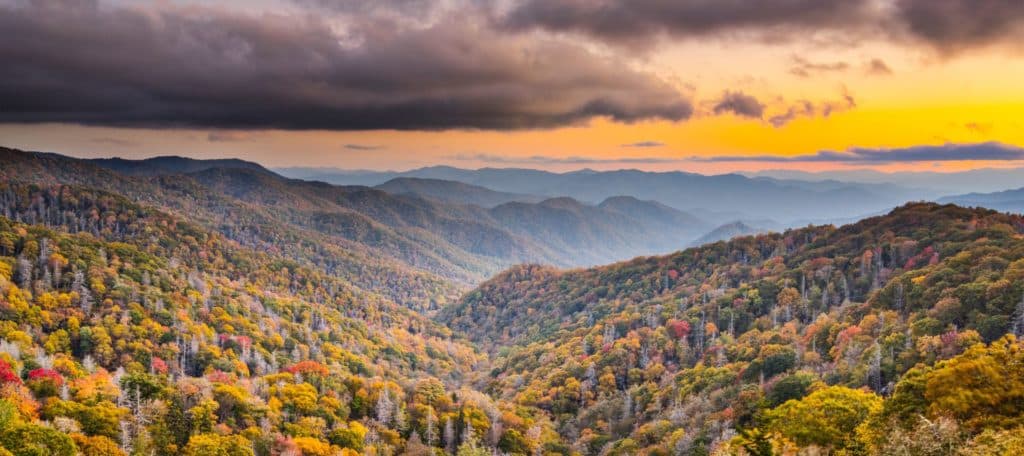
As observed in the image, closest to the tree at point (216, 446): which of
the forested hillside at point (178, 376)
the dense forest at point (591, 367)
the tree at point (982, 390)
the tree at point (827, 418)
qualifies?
the forested hillside at point (178, 376)

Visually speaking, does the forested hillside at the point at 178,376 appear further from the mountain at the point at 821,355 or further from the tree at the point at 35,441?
the mountain at the point at 821,355

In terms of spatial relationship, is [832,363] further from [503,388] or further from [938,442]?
[503,388]

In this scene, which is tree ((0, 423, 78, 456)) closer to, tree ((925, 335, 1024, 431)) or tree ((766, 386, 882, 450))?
tree ((766, 386, 882, 450))

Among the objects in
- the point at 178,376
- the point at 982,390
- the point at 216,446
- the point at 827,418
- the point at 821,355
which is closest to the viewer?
the point at 982,390

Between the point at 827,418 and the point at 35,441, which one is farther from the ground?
the point at 827,418

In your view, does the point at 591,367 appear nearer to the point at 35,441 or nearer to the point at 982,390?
the point at 982,390

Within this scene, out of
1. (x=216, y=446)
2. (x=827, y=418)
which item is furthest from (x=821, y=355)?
(x=216, y=446)

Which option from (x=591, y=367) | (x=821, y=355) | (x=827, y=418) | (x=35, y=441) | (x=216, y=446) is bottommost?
(x=591, y=367)

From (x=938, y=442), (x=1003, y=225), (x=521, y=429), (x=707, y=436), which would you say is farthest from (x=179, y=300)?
(x=1003, y=225)
